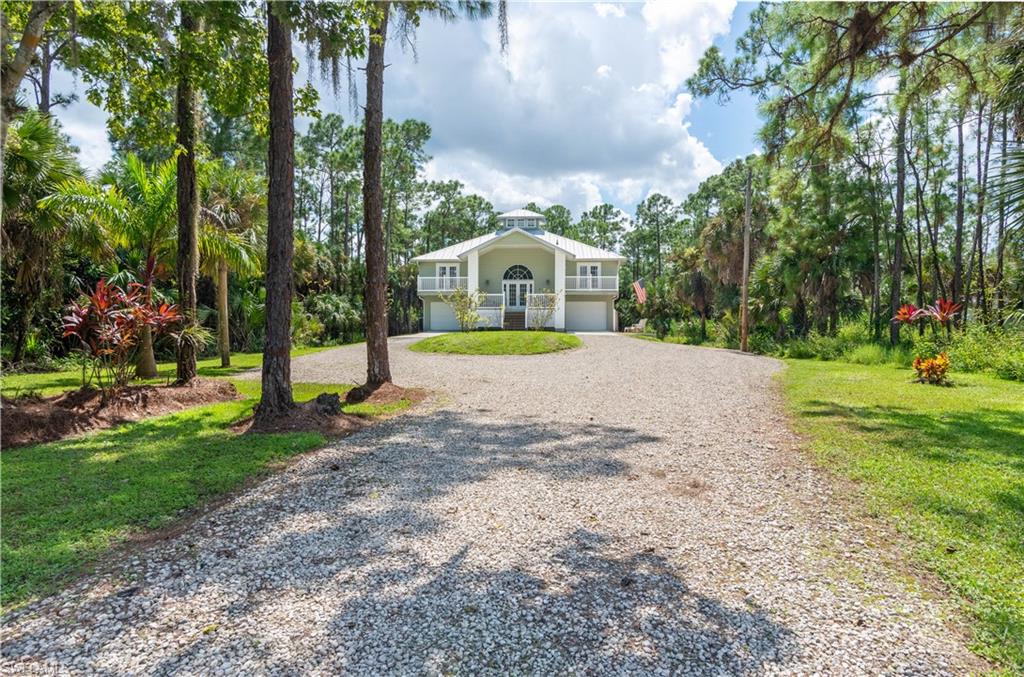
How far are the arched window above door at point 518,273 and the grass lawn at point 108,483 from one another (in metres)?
26.2

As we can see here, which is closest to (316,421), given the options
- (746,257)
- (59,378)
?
(59,378)

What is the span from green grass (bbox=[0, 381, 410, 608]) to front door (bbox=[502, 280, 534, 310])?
25.6 m

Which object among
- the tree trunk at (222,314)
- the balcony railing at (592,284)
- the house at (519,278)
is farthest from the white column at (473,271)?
the tree trunk at (222,314)

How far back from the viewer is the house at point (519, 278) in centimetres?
3066

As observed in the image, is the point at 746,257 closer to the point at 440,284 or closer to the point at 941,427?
the point at 941,427

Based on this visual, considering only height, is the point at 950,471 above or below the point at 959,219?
below

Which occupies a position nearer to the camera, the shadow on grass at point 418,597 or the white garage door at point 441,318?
the shadow on grass at point 418,597

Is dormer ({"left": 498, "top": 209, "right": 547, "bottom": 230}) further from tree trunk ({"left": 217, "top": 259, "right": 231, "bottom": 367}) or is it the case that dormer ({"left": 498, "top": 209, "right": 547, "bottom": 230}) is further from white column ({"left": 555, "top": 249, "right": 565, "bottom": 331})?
tree trunk ({"left": 217, "top": 259, "right": 231, "bottom": 367})

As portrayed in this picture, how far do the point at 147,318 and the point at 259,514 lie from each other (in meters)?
5.19

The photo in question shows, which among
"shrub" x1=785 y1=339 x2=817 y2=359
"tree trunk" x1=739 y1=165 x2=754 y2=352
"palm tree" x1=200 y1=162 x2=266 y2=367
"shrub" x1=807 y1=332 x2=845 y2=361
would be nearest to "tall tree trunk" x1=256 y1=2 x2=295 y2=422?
"palm tree" x1=200 y1=162 x2=266 y2=367

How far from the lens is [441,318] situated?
32031 mm

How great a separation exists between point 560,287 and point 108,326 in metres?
24.8

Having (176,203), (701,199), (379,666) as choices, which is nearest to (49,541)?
(379,666)

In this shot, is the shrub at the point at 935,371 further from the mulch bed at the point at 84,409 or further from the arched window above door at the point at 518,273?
the arched window above door at the point at 518,273
